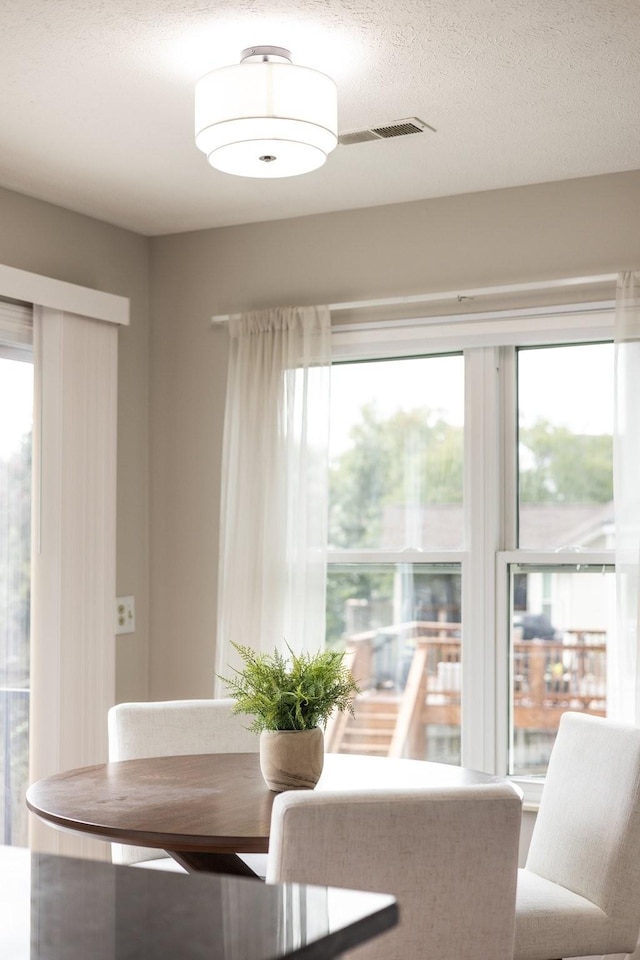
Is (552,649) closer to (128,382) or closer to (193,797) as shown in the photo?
(193,797)

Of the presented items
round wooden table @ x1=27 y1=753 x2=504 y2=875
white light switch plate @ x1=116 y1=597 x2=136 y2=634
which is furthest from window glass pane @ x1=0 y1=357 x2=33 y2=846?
round wooden table @ x1=27 y1=753 x2=504 y2=875

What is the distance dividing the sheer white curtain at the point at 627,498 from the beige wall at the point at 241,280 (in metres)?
0.23

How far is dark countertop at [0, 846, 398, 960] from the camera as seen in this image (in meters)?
0.94

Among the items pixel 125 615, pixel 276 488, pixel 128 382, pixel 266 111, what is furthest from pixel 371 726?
pixel 266 111

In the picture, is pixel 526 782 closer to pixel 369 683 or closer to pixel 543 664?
pixel 543 664

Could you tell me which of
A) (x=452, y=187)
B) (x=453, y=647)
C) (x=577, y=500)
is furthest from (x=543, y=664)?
(x=452, y=187)

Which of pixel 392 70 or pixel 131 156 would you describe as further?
pixel 131 156

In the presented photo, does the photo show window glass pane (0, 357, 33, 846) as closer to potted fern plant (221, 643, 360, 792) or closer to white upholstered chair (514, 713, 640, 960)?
potted fern plant (221, 643, 360, 792)

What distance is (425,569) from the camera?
3906 mm

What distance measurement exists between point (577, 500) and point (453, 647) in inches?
26.6

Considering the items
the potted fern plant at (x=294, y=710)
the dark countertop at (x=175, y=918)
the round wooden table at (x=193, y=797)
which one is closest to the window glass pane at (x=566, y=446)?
Answer: the round wooden table at (x=193, y=797)

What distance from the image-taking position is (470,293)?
371 centimetres

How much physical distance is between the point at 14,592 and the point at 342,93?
197 centimetres

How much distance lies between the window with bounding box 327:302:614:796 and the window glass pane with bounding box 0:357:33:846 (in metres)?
1.11
